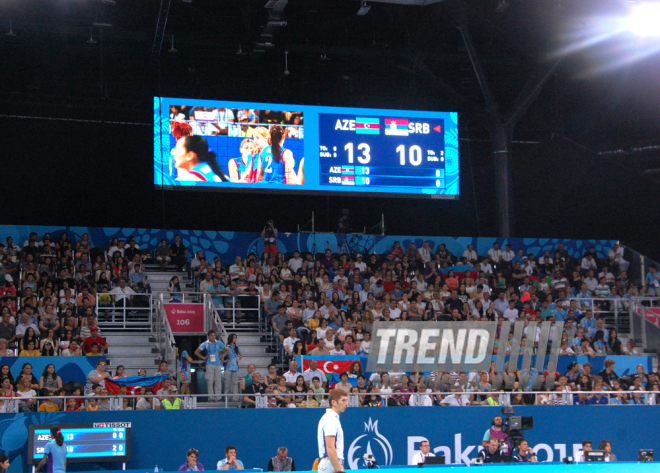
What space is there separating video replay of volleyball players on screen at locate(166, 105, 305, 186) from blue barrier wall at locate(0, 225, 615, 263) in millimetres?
1871

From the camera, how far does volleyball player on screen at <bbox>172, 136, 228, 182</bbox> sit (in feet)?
66.5

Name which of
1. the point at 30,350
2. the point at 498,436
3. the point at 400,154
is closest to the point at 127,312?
the point at 30,350

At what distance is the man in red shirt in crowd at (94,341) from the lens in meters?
16.0

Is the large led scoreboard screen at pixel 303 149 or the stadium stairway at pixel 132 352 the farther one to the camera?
the large led scoreboard screen at pixel 303 149

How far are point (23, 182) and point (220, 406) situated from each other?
407 inches

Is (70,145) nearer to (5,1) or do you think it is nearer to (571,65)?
(5,1)

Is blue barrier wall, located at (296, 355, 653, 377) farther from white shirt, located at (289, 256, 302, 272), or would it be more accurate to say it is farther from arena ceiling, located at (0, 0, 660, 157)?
arena ceiling, located at (0, 0, 660, 157)

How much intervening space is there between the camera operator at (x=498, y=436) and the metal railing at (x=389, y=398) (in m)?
0.62

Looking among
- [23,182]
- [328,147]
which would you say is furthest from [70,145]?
[328,147]

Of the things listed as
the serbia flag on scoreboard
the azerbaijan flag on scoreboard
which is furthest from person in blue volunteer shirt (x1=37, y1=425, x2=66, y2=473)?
the serbia flag on scoreboard

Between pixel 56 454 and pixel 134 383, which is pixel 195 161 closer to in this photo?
pixel 134 383

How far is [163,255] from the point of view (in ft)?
67.8

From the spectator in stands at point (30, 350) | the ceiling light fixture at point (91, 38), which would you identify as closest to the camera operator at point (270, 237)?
the ceiling light fixture at point (91, 38)

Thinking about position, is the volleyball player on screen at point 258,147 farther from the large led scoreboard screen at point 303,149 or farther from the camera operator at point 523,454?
the camera operator at point 523,454
